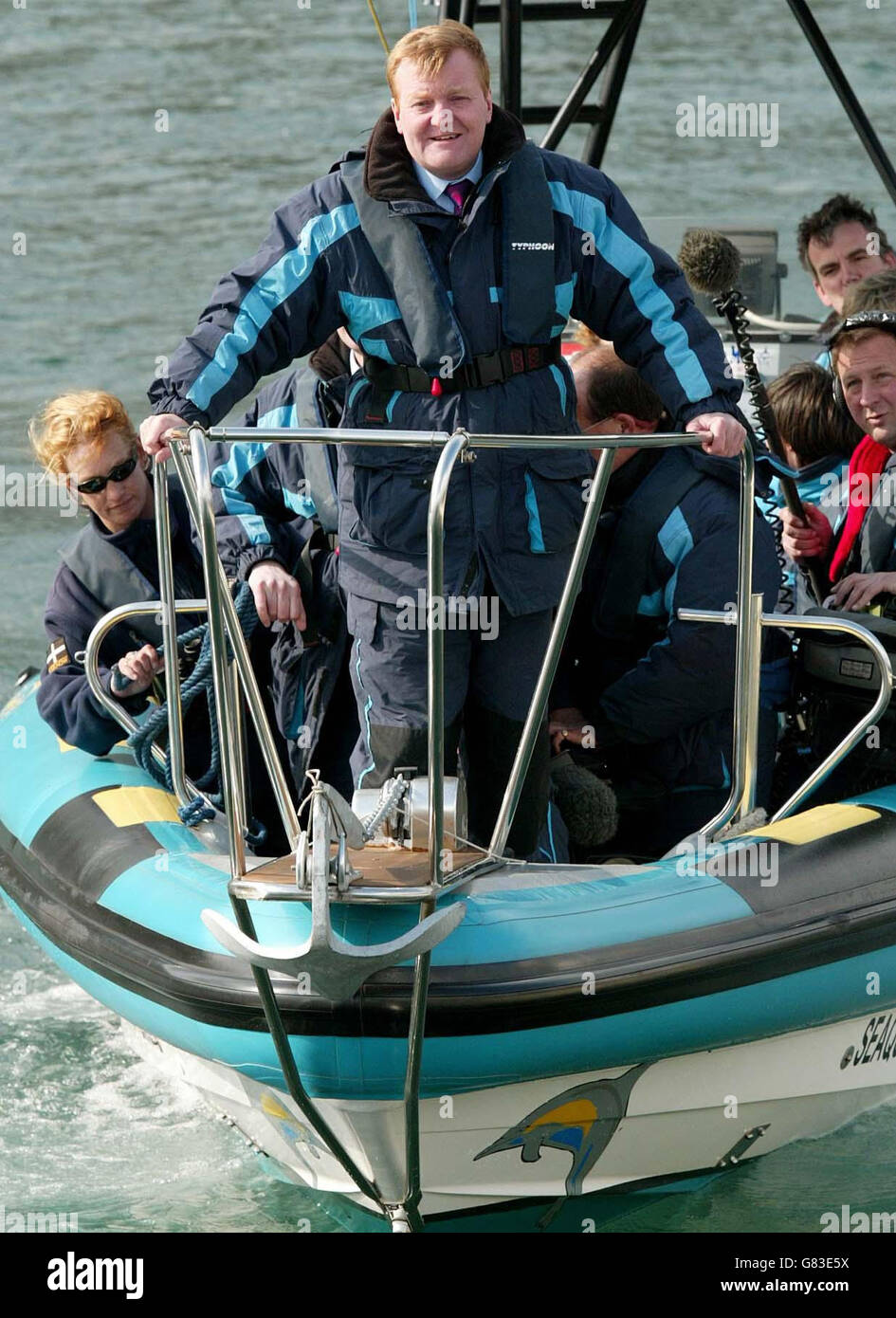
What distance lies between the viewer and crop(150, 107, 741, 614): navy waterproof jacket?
263 cm

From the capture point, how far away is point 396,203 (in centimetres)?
264

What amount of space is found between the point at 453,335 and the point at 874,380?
0.93 meters

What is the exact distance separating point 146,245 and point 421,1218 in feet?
30.9

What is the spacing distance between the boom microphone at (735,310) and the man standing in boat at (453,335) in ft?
1.62

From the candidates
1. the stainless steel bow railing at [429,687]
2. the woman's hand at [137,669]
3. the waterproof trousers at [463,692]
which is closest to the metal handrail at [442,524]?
the stainless steel bow railing at [429,687]

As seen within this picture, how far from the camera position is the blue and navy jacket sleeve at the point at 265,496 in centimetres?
310

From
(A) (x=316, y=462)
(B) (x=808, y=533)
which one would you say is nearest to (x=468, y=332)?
(A) (x=316, y=462)

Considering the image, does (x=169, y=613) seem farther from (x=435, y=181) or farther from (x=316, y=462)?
(x=435, y=181)

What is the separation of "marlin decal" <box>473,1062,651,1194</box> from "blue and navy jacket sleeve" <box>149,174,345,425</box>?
115 centimetres

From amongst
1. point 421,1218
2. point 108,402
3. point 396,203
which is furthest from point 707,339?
point 421,1218

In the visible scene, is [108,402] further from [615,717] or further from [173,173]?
[173,173]

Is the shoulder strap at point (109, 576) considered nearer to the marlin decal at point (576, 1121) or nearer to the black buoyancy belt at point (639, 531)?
the black buoyancy belt at point (639, 531)

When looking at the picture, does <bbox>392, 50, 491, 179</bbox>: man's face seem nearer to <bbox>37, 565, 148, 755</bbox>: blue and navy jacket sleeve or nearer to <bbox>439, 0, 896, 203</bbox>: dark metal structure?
<bbox>37, 565, 148, 755</bbox>: blue and navy jacket sleeve

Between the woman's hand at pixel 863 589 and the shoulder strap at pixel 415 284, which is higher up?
the shoulder strap at pixel 415 284
